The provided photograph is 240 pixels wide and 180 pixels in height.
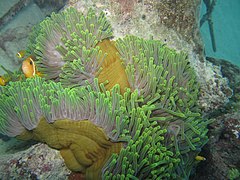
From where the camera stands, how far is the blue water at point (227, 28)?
88.9 ft

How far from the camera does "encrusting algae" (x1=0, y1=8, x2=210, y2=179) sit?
223 centimetres

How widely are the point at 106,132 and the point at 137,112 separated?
1.21 ft

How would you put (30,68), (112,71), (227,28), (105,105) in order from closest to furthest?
(105,105)
(112,71)
(30,68)
(227,28)

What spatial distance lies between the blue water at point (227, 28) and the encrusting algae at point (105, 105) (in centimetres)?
2507

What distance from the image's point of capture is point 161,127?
8.34 ft

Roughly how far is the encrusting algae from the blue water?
25.1 m

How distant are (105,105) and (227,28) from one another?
31699mm

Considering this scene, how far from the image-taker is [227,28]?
2962 cm

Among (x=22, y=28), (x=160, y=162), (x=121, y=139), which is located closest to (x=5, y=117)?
(x=121, y=139)

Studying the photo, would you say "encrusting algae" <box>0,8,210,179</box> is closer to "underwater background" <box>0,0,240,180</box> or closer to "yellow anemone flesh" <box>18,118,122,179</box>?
"yellow anemone flesh" <box>18,118,122,179</box>

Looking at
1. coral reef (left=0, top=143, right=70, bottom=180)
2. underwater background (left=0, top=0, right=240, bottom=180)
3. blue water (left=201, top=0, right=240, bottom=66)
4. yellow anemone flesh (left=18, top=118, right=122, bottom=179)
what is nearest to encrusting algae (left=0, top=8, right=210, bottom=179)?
yellow anemone flesh (left=18, top=118, right=122, bottom=179)

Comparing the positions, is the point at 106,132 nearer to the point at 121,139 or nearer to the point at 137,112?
the point at 121,139

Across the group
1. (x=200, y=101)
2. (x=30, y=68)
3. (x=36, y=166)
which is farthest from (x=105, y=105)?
(x=200, y=101)

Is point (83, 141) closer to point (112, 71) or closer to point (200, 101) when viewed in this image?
point (112, 71)
